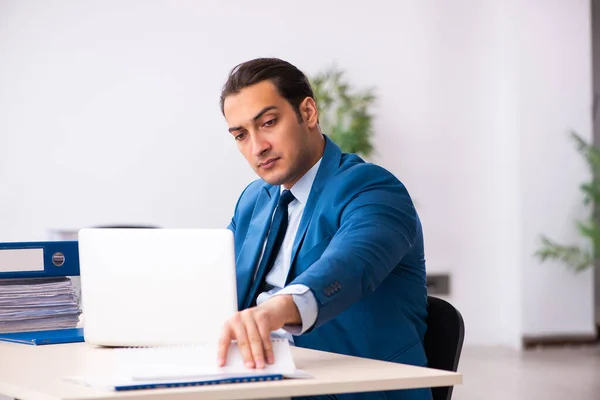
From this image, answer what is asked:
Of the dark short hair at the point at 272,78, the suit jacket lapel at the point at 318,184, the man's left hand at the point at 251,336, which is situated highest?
the dark short hair at the point at 272,78

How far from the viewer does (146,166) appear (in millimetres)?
6523

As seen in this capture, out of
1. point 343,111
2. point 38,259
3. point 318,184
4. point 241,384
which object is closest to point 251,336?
point 241,384

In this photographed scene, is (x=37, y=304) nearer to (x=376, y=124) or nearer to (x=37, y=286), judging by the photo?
(x=37, y=286)

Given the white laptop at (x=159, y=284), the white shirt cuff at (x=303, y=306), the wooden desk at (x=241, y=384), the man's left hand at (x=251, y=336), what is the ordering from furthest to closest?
the white laptop at (x=159, y=284) → the white shirt cuff at (x=303, y=306) → the man's left hand at (x=251, y=336) → the wooden desk at (x=241, y=384)

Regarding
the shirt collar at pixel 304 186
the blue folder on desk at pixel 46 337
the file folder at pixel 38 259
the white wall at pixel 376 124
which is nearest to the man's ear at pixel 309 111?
the shirt collar at pixel 304 186

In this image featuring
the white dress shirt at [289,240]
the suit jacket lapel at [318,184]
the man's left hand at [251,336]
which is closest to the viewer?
the man's left hand at [251,336]

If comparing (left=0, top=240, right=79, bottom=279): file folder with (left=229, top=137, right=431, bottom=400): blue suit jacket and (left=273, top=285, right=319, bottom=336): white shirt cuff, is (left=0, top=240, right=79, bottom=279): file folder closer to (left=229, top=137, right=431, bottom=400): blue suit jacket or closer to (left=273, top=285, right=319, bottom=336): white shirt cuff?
(left=229, top=137, right=431, bottom=400): blue suit jacket

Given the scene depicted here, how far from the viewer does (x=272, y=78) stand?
224 centimetres

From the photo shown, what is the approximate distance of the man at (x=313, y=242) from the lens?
158 cm

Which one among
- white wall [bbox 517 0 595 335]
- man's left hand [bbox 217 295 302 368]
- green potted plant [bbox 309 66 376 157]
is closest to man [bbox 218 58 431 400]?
man's left hand [bbox 217 295 302 368]

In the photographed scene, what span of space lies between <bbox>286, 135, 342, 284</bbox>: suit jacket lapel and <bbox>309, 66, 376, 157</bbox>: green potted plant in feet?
14.1

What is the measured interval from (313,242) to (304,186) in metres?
0.30

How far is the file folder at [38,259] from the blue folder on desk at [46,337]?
146mm

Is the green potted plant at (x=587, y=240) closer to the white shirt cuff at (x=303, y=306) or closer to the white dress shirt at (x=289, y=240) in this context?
the white dress shirt at (x=289, y=240)
